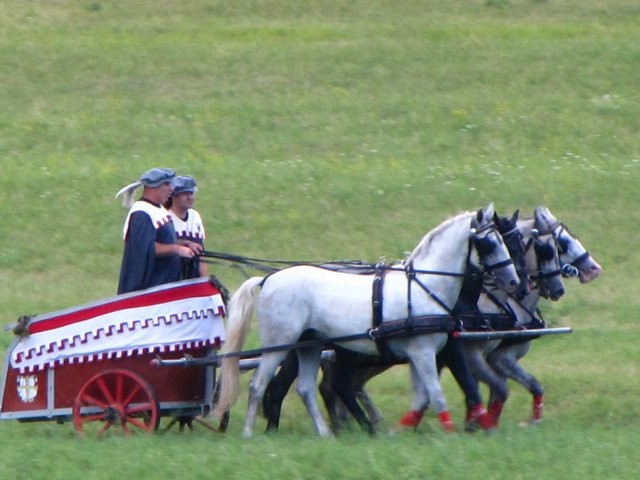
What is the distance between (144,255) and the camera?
8.30 meters

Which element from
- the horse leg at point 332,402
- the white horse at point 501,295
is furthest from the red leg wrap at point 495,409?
the horse leg at point 332,402

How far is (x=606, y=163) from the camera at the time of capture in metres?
17.6

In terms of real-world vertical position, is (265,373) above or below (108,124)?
below

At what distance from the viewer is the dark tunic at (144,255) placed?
8297 mm

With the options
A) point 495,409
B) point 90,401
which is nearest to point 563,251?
point 495,409

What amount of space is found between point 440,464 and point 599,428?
2166 millimetres

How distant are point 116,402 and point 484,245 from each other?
2.41 meters

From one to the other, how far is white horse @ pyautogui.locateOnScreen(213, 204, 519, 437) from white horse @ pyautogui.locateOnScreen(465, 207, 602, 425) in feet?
1.81

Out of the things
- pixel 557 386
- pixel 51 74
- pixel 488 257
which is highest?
pixel 51 74

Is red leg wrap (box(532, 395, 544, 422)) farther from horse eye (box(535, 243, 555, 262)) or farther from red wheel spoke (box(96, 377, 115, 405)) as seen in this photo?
red wheel spoke (box(96, 377, 115, 405))

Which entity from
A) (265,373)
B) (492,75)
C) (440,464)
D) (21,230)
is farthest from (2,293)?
(492,75)

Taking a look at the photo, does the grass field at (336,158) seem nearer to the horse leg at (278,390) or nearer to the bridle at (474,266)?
the horse leg at (278,390)

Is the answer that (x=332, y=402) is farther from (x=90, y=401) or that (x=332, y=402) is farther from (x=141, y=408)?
(x=90, y=401)

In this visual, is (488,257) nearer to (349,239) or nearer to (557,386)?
(557,386)
